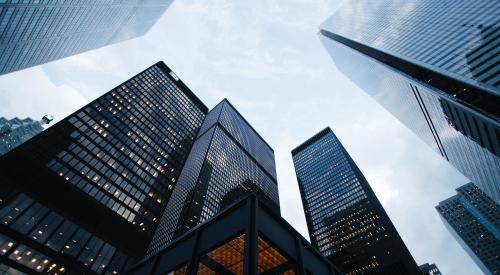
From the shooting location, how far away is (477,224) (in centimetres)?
16462

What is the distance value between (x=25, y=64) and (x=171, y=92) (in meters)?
60.5

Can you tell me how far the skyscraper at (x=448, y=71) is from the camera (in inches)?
2057

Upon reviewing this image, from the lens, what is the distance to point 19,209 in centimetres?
5541

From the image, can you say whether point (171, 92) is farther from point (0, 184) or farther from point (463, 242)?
point (463, 242)

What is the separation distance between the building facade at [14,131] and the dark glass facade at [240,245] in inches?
7027

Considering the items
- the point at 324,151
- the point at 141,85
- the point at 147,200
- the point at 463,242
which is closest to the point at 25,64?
the point at 141,85

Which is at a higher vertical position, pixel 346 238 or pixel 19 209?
pixel 346 238

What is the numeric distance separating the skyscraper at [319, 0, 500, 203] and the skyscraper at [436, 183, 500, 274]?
91.2m

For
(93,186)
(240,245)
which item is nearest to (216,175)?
(93,186)

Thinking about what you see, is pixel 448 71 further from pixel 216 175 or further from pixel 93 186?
pixel 216 175

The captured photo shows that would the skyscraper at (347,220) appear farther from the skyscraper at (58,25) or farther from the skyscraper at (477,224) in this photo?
the skyscraper at (58,25)

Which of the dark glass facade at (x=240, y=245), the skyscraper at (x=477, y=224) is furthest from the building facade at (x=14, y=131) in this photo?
the skyscraper at (x=477, y=224)

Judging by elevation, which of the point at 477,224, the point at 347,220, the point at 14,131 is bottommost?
the point at 347,220

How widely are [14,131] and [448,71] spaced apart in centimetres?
20289
